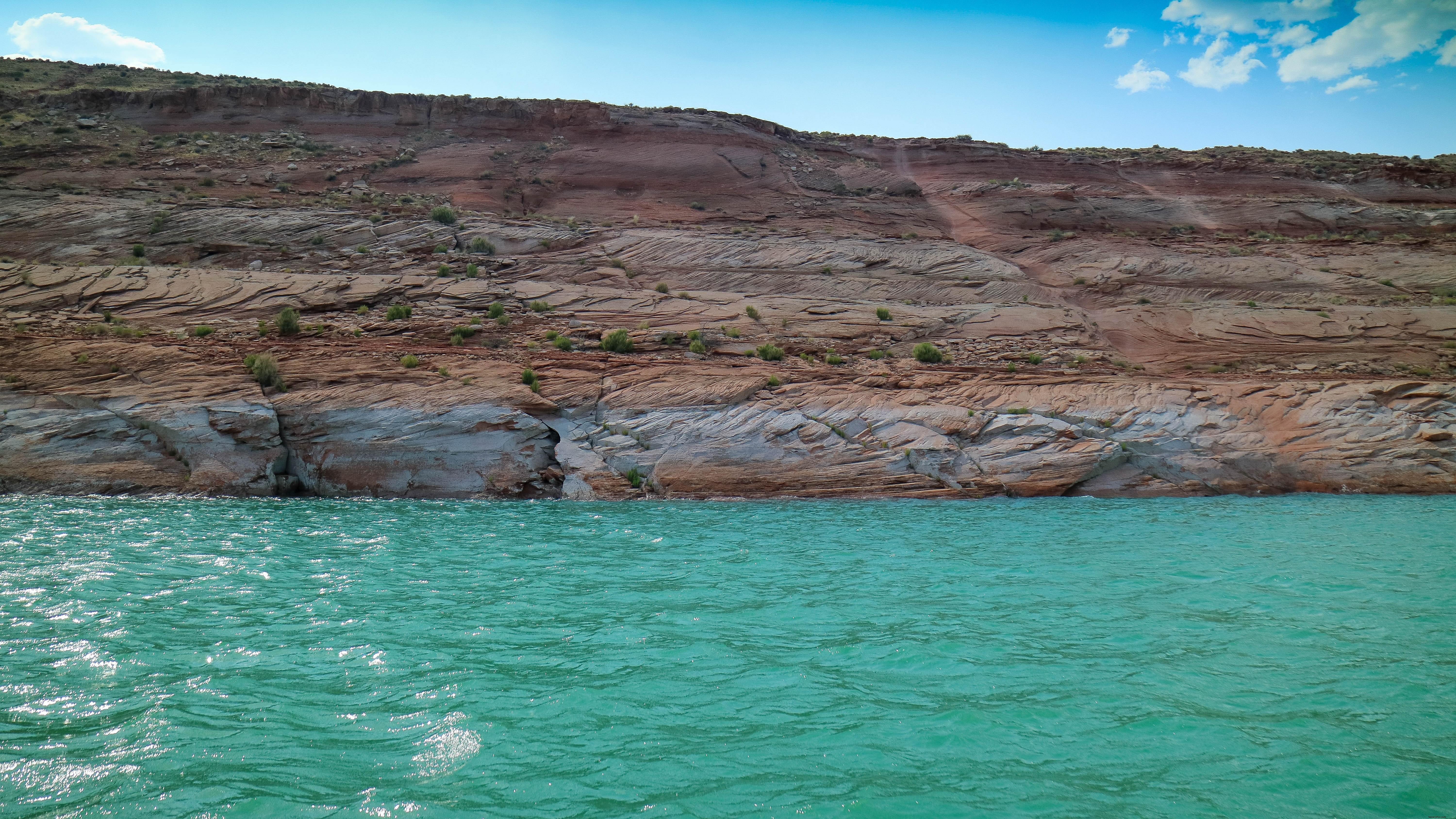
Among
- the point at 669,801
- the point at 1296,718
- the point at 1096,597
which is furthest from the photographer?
the point at 1096,597

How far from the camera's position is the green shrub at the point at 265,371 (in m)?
19.9

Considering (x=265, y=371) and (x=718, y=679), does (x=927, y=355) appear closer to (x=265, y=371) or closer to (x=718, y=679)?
(x=265, y=371)

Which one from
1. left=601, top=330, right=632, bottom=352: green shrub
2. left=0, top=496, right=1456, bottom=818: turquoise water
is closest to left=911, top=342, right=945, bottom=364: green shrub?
left=601, top=330, right=632, bottom=352: green shrub

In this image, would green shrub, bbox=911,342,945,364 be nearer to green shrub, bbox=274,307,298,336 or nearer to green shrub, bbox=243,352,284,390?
green shrub, bbox=243,352,284,390

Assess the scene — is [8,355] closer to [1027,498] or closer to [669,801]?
[669,801]

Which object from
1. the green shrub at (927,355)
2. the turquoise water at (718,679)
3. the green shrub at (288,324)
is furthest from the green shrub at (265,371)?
the green shrub at (927,355)

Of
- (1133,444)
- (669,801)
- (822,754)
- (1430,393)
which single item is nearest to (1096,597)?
(822,754)

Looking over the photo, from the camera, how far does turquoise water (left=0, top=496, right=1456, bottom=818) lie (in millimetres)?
4973

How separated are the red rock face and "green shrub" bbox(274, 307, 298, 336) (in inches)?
17.8

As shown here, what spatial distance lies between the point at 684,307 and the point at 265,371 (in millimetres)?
13243

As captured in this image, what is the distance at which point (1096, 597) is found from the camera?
9.77m

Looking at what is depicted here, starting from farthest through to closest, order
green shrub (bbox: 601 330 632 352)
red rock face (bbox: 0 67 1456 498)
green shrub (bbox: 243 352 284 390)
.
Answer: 1. green shrub (bbox: 601 330 632 352)
2. green shrub (bbox: 243 352 284 390)
3. red rock face (bbox: 0 67 1456 498)

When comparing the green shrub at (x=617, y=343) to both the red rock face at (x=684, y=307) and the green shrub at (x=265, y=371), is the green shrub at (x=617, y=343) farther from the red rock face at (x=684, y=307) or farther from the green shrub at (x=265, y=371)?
the green shrub at (x=265, y=371)

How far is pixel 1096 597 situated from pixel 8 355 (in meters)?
23.1
